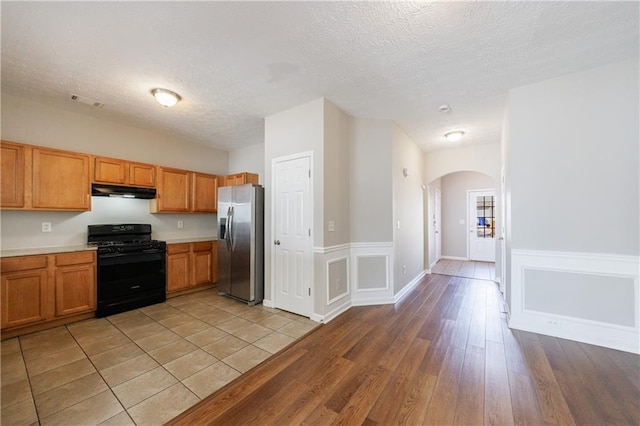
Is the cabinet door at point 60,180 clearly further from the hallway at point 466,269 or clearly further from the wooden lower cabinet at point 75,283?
the hallway at point 466,269

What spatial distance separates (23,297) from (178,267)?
172cm

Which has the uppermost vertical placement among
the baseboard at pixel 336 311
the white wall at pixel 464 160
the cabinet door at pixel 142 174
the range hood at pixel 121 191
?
the white wall at pixel 464 160

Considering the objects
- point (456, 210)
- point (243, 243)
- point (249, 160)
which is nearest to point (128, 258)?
point (243, 243)

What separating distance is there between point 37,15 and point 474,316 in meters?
5.33

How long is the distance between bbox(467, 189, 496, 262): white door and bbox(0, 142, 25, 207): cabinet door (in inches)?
368

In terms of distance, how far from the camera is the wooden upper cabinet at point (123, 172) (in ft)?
12.0

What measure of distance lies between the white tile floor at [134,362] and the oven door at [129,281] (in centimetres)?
18

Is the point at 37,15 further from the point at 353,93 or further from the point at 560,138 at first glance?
the point at 560,138

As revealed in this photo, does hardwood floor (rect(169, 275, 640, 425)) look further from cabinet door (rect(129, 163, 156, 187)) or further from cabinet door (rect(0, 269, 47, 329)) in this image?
cabinet door (rect(129, 163, 156, 187))

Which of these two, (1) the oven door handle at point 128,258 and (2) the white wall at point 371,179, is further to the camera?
(2) the white wall at point 371,179

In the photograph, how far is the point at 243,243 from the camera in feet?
12.9

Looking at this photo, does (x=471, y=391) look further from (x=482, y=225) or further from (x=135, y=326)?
(x=482, y=225)

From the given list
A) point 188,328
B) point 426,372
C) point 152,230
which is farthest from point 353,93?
point 152,230

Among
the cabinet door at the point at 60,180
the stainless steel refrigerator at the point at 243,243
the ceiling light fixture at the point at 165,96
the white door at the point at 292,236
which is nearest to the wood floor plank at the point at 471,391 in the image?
the white door at the point at 292,236
